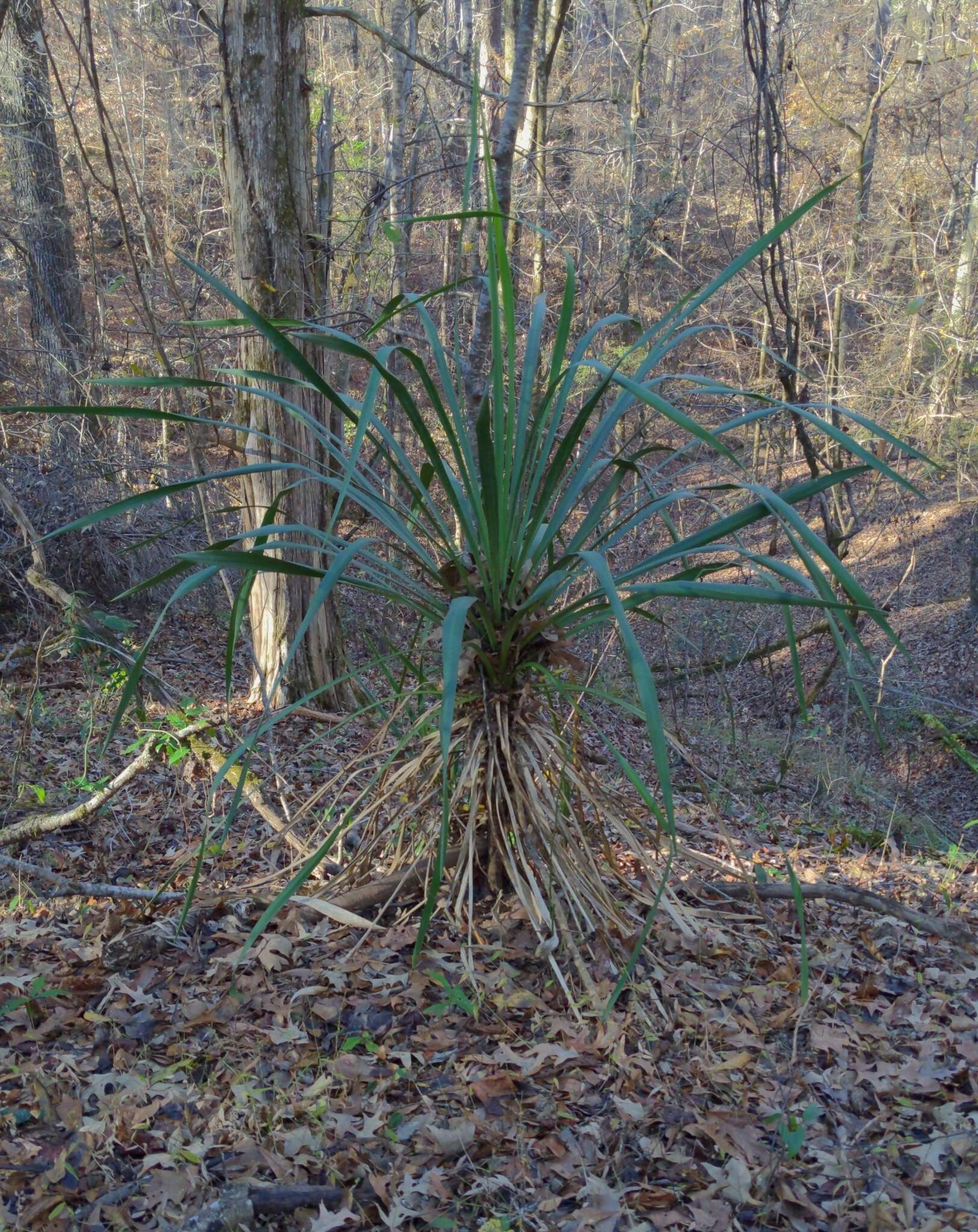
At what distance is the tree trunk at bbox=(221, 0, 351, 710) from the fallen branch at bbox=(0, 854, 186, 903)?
180 centimetres

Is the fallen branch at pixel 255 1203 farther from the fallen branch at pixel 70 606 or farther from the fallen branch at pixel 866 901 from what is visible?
the fallen branch at pixel 70 606

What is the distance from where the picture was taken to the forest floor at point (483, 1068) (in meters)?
1.98

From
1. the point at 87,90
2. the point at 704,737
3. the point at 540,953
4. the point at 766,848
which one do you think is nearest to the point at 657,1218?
the point at 540,953

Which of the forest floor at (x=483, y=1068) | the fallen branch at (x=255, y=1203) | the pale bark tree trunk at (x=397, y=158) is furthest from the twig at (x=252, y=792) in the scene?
the pale bark tree trunk at (x=397, y=158)

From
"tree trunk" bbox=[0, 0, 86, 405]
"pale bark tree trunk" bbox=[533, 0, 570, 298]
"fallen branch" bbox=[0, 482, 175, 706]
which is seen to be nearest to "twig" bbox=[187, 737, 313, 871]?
"fallen branch" bbox=[0, 482, 175, 706]

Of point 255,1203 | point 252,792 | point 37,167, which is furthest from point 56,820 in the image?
point 37,167

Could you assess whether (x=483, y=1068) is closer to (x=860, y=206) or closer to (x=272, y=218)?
(x=272, y=218)

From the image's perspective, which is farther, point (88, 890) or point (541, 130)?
point (541, 130)

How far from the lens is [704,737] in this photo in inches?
329

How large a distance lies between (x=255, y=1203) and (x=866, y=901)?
2109 millimetres

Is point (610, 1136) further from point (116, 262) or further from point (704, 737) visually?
point (116, 262)

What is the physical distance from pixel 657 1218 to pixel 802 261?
45.9 feet

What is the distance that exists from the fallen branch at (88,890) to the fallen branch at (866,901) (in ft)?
5.86

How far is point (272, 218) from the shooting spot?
5.06 m
